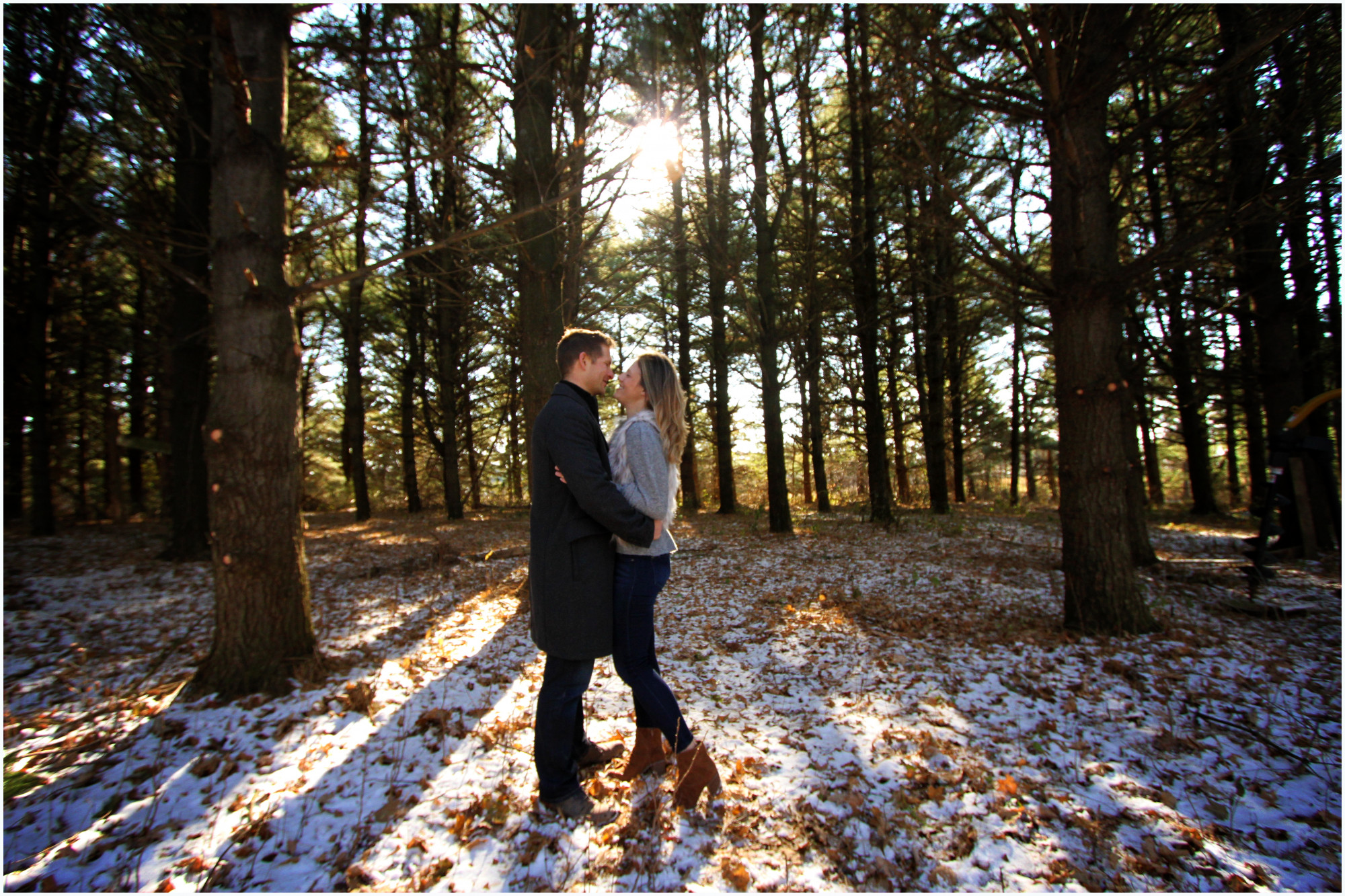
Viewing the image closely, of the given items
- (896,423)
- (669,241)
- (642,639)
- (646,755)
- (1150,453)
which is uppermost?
(669,241)

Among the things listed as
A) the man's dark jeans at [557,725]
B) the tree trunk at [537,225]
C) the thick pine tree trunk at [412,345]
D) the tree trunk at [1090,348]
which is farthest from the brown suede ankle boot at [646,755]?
the thick pine tree trunk at [412,345]

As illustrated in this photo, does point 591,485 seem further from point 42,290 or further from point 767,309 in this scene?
point 42,290

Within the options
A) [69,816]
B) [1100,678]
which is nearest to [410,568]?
[69,816]

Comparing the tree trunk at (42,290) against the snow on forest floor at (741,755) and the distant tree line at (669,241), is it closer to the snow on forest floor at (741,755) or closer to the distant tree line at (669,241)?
the distant tree line at (669,241)

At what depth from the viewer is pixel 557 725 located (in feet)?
8.19

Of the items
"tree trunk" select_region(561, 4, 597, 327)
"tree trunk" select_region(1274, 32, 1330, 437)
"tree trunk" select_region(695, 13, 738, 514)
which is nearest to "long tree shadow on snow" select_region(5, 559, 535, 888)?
"tree trunk" select_region(561, 4, 597, 327)

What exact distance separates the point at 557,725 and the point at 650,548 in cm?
86

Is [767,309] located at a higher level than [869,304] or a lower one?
lower

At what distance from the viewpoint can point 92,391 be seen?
1467 centimetres

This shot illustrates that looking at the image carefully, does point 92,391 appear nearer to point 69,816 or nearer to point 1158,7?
point 69,816

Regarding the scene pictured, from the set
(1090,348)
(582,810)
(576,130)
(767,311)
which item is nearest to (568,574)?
(582,810)

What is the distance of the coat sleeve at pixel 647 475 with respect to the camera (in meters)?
2.47

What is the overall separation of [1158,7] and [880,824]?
7.64 m

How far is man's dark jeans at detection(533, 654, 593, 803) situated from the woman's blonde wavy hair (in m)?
1.03
